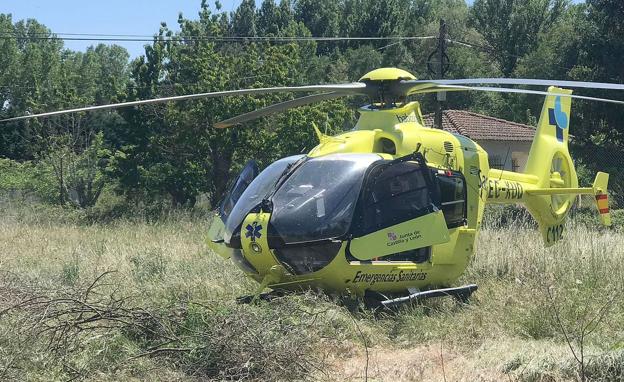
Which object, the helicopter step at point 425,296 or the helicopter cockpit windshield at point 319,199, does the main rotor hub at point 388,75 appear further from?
the helicopter step at point 425,296

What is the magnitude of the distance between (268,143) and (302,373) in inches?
707

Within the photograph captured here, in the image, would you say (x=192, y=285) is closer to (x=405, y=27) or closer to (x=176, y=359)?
(x=176, y=359)

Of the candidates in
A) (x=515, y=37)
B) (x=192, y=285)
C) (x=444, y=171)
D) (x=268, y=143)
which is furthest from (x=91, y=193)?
(x=515, y=37)

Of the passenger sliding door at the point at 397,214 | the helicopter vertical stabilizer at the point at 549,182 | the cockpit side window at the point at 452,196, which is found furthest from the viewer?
the helicopter vertical stabilizer at the point at 549,182

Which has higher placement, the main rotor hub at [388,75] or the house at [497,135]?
the main rotor hub at [388,75]

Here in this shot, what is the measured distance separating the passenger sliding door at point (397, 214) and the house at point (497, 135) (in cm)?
2013

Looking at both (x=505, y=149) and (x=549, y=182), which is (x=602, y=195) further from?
(x=505, y=149)

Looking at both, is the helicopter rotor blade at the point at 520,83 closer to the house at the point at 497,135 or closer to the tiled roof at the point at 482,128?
the house at the point at 497,135

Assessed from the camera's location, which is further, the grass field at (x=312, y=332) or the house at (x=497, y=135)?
the house at (x=497, y=135)

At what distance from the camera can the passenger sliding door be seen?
838 cm

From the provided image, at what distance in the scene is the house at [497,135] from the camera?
2920 cm

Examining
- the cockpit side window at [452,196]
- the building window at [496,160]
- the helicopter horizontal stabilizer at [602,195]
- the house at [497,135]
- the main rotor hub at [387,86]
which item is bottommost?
the building window at [496,160]

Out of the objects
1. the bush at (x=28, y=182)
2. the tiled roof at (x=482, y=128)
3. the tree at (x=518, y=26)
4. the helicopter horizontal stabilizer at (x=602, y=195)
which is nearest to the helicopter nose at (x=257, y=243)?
the helicopter horizontal stabilizer at (x=602, y=195)

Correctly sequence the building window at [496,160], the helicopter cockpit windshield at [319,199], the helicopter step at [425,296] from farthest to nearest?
the building window at [496,160] < the helicopter step at [425,296] < the helicopter cockpit windshield at [319,199]
